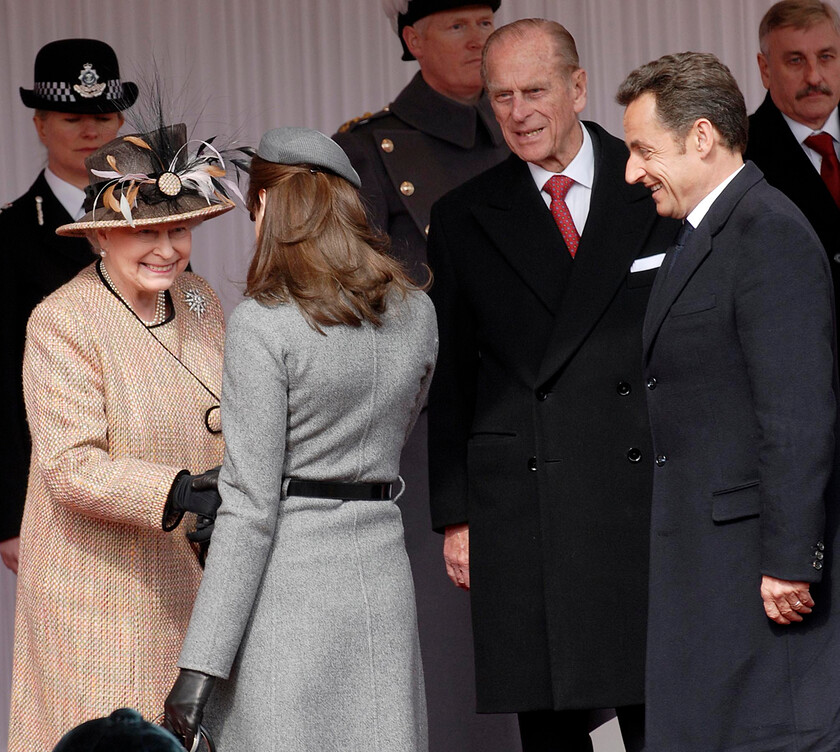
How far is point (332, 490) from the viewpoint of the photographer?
2.39 metres

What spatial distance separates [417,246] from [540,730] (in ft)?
4.16

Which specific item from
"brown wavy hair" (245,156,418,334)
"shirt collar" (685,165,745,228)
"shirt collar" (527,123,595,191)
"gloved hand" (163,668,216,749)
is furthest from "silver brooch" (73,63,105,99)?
"gloved hand" (163,668,216,749)

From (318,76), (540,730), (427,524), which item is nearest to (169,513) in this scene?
(540,730)

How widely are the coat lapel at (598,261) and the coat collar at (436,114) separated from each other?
787 mm

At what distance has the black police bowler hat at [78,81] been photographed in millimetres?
3975

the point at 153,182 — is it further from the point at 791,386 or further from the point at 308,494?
the point at 791,386

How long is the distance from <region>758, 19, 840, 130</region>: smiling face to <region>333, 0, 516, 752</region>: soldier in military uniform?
908mm

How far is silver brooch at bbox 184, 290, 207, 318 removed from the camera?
2980 millimetres

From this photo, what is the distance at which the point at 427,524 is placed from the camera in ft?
12.3

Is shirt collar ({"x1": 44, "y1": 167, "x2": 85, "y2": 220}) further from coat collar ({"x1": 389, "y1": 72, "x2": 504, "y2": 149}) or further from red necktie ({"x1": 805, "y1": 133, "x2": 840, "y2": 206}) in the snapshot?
red necktie ({"x1": 805, "y1": 133, "x2": 840, "y2": 206})

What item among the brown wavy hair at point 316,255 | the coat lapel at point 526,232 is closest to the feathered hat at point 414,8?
the coat lapel at point 526,232

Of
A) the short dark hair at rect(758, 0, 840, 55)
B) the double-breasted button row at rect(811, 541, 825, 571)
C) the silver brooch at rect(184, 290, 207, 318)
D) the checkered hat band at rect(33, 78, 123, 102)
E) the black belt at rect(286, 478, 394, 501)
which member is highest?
the short dark hair at rect(758, 0, 840, 55)

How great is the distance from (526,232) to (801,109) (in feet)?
4.67

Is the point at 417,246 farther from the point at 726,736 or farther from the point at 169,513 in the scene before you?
the point at 726,736
